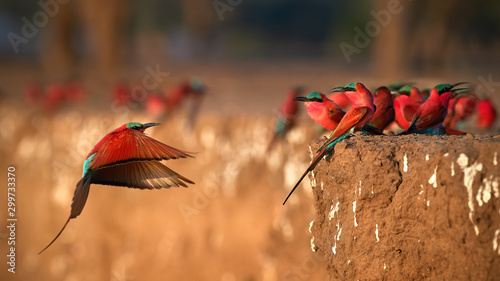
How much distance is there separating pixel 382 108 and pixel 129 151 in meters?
0.95

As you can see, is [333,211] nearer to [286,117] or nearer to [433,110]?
[433,110]

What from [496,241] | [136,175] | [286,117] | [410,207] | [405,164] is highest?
[286,117]

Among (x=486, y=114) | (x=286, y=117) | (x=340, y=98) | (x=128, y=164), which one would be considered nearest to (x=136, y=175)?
(x=128, y=164)

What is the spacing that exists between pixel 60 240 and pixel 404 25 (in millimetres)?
5692

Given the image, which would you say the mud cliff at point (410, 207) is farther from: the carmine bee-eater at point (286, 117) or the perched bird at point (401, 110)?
the carmine bee-eater at point (286, 117)

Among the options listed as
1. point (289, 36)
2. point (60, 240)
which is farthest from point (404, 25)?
point (289, 36)

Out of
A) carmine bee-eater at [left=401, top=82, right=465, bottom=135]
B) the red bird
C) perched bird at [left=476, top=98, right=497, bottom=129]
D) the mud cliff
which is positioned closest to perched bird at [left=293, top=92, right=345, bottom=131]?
the mud cliff

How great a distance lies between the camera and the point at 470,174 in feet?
6.68

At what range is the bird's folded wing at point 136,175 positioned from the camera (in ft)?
8.05

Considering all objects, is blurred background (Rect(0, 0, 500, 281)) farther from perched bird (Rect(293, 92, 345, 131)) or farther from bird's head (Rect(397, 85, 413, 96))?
perched bird (Rect(293, 92, 345, 131))

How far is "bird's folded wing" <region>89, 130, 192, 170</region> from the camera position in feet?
7.82

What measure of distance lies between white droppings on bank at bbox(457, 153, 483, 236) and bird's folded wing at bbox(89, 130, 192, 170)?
94cm

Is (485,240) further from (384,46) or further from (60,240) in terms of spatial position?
(384,46)

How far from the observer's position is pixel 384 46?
10.2m
